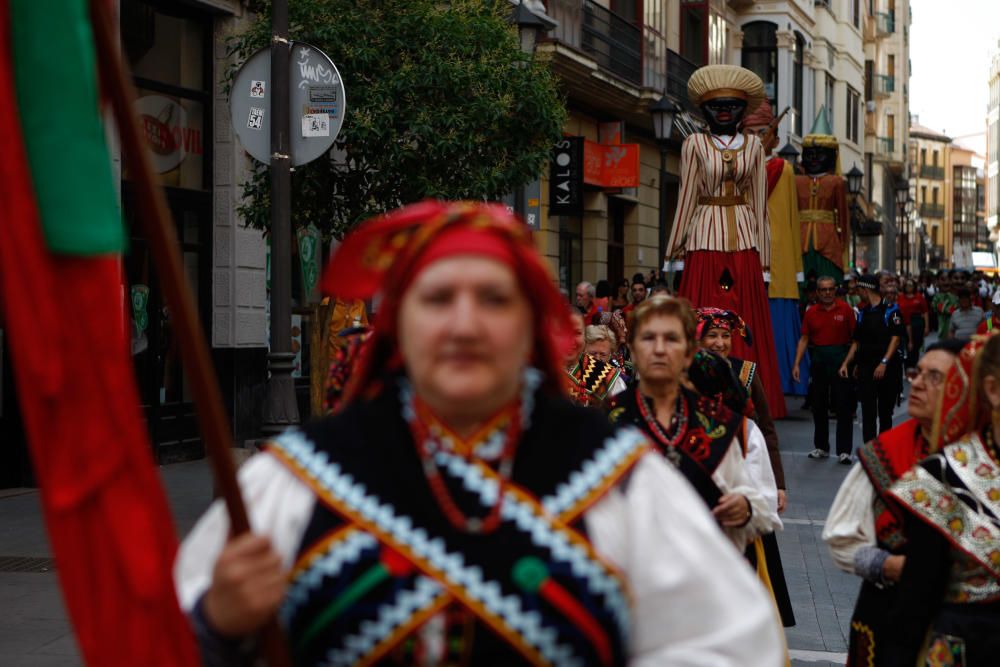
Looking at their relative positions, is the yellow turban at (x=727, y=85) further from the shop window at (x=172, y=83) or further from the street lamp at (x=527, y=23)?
the shop window at (x=172, y=83)

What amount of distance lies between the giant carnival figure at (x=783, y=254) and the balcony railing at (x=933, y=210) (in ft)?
467

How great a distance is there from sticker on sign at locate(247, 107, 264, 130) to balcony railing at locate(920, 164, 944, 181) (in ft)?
484

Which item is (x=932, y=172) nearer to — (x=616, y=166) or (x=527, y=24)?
(x=616, y=166)

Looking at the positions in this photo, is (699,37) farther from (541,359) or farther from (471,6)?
(541,359)

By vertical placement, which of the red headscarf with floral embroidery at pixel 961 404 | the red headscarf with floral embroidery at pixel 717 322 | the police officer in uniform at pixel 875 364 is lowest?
the police officer in uniform at pixel 875 364

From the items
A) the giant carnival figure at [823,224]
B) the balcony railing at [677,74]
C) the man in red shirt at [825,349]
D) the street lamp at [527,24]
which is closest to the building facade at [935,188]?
the balcony railing at [677,74]

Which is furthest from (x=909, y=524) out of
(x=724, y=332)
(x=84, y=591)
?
(x=724, y=332)

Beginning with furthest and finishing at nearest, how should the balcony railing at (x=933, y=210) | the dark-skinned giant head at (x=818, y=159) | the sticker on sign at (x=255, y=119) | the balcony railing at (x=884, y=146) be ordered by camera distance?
1. the balcony railing at (x=933, y=210)
2. the balcony railing at (x=884, y=146)
3. the dark-skinned giant head at (x=818, y=159)
4. the sticker on sign at (x=255, y=119)

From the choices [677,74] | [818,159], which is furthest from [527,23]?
[677,74]

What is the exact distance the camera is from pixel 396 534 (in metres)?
2.20

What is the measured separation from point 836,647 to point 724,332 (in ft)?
5.73

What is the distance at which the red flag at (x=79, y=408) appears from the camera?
1.97 m

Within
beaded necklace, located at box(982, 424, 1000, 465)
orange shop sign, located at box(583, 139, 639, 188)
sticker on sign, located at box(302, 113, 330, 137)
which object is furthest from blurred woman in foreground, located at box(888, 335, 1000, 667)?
orange shop sign, located at box(583, 139, 639, 188)

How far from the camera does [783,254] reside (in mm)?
15891
